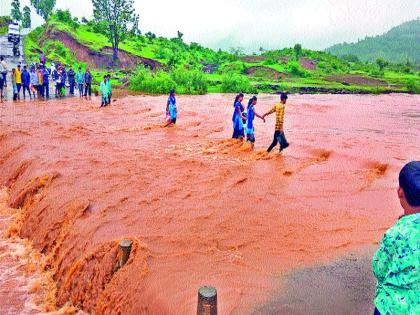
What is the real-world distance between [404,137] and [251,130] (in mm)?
8597

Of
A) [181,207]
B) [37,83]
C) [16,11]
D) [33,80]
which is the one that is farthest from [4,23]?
[181,207]

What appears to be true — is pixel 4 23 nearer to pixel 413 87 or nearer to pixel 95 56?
pixel 95 56

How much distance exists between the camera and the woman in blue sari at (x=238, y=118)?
1148 cm

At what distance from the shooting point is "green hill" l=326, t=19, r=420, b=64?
14359 centimetres

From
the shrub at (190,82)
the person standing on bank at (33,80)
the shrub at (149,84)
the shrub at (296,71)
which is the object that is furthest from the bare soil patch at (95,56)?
the person standing on bank at (33,80)

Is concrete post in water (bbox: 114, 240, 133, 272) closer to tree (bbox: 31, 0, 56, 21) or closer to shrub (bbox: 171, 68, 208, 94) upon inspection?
shrub (bbox: 171, 68, 208, 94)

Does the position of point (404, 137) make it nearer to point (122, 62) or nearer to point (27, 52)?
point (27, 52)

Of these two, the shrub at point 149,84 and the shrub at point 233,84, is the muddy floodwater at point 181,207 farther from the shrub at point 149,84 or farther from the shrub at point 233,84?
the shrub at point 233,84

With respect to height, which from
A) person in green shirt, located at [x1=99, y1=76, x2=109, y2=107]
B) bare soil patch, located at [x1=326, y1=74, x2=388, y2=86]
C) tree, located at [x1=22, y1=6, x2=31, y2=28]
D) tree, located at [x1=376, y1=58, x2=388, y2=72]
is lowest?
person in green shirt, located at [x1=99, y1=76, x2=109, y2=107]

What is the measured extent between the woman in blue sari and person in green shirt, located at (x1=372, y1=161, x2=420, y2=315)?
894cm

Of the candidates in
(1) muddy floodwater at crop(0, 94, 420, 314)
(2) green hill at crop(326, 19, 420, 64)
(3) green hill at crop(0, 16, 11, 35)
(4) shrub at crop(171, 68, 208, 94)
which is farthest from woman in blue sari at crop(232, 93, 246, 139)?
(2) green hill at crop(326, 19, 420, 64)

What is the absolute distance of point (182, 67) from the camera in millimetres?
45156

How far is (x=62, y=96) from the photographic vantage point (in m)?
23.4

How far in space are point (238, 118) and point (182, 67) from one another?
3440 cm
